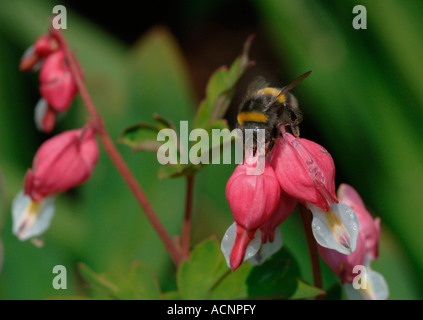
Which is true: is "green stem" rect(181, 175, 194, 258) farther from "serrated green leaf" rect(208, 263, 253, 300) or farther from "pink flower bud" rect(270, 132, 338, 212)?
"pink flower bud" rect(270, 132, 338, 212)

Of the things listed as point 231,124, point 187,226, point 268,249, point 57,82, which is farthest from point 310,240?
point 231,124

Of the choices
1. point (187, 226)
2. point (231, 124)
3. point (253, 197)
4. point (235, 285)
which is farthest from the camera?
point (231, 124)

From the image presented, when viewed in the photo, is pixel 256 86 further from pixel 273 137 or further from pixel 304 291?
pixel 304 291

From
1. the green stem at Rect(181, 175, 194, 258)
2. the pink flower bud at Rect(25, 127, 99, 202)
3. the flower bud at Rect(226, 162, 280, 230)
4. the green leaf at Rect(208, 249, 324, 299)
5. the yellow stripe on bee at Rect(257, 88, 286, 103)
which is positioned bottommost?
the green leaf at Rect(208, 249, 324, 299)

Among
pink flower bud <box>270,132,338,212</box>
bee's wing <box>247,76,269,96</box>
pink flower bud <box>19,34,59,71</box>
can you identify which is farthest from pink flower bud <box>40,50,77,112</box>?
pink flower bud <box>270,132,338,212</box>

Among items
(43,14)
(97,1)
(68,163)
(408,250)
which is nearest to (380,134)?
(408,250)
